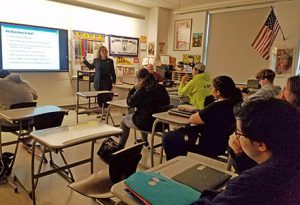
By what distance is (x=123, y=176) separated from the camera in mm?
1534

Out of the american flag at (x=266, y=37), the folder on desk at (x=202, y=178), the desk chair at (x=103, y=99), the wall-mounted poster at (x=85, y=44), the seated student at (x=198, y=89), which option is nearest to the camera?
the folder on desk at (x=202, y=178)

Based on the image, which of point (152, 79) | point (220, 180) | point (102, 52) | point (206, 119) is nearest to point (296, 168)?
point (220, 180)

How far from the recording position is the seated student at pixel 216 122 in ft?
6.94

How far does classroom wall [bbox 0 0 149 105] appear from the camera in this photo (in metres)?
4.92

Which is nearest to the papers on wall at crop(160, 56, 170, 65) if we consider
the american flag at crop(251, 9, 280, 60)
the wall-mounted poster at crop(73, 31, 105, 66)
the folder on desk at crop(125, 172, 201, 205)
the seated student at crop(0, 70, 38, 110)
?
the wall-mounted poster at crop(73, 31, 105, 66)

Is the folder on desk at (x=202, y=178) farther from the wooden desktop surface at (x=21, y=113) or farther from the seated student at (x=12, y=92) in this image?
the seated student at (x=12, y=92)

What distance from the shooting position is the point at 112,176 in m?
1.47

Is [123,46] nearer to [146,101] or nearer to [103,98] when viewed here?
[103,98]

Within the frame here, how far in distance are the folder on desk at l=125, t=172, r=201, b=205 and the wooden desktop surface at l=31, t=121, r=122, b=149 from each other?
0.82 meters

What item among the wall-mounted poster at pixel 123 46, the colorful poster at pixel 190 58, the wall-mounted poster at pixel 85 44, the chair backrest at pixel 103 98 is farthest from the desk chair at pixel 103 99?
the colorful poster at pixel 190 58

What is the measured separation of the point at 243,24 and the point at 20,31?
481 cm

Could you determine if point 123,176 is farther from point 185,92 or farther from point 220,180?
point 185,92

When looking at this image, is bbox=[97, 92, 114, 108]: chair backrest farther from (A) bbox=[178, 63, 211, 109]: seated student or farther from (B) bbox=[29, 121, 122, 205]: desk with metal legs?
(B) bbox=[29, 121, 122, 205]: desk with metal legs

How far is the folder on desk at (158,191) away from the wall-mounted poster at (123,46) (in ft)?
19.1
